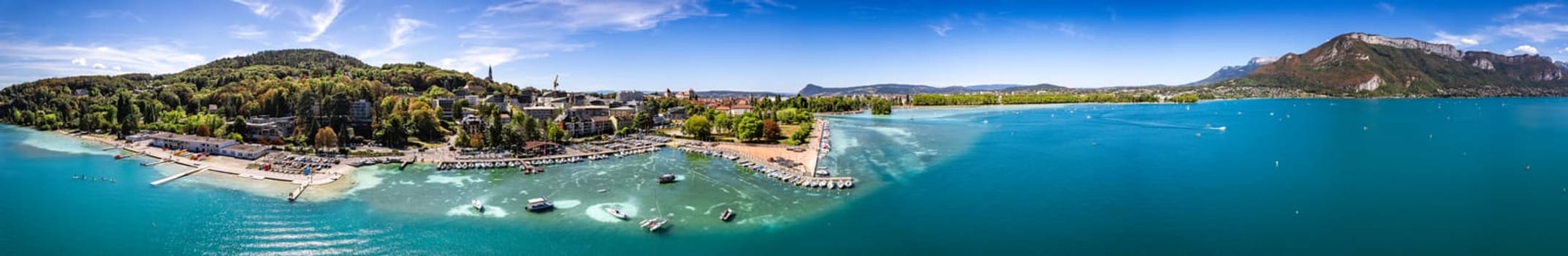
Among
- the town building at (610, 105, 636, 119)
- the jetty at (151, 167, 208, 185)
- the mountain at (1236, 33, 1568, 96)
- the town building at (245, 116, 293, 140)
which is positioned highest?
the mountain at (1236, 33, 1568, 96)

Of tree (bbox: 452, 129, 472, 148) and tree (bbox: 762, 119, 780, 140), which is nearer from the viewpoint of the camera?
tree (bbox: 452, 129, 472, 148)

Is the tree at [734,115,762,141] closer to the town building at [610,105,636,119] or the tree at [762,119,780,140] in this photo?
the tree at [762,119,780,140]

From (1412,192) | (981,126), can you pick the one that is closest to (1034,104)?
(981,126)

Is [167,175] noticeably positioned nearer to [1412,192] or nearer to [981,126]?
[1412,192]

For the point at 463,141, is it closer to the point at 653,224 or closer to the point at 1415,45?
the point at 653,224

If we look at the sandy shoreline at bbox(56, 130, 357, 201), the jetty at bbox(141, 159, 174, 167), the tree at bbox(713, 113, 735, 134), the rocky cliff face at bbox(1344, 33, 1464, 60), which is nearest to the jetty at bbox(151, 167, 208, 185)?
the sandy shoreline at bbox(56, 130, 357, 201)

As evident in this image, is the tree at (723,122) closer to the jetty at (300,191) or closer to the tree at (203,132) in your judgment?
the jetty at (300,191)
